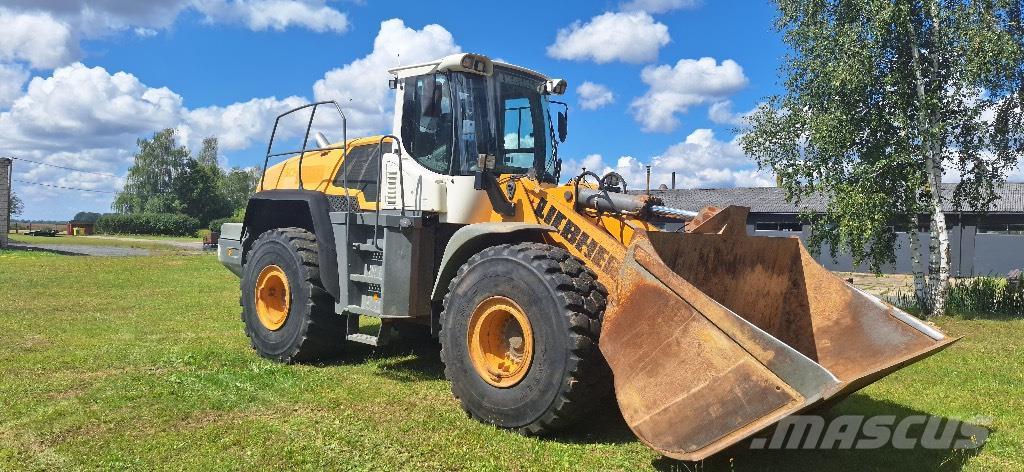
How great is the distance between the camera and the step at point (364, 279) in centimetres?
683

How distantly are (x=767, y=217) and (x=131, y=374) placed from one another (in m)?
30.8

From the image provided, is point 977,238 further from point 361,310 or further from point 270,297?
point 361,310

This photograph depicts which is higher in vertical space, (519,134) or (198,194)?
(198,194)

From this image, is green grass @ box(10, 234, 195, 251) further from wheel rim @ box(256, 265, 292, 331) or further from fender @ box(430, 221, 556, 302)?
fender @ box(430, 221, 556, 302)

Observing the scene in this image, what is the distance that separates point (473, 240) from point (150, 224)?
6289 centimetres

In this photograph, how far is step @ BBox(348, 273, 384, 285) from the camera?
6.83 metres

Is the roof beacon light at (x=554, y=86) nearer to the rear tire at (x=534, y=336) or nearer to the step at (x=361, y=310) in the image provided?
the rear tire at (x=534, y=336)

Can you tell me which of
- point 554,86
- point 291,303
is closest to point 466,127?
point 554,86

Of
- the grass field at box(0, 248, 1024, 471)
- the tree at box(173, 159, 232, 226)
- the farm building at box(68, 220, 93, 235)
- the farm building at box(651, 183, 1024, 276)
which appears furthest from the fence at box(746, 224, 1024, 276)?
the farm building at box(68, 220, 93, 235)

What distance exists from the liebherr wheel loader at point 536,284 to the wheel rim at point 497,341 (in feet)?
0.05

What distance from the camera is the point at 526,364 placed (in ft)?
17.1

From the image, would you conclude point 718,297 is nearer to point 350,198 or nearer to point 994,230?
point 350,198

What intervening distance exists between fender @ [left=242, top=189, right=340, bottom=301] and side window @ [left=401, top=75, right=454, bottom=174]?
1.13 meters

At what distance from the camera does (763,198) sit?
117 ft
